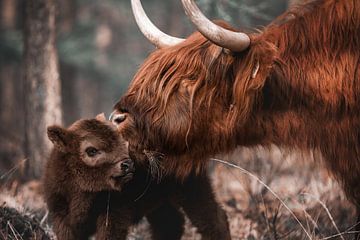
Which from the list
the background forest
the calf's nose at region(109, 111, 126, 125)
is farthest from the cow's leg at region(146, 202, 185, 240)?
the calf's nose at region(109, 111, 126, 125)

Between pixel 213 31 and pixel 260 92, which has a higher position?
pixel 213 31

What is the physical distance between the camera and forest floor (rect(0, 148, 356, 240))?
7035 millimetres

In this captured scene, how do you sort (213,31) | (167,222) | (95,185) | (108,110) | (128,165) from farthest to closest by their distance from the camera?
(108,110) < (167,222) < (95,185) < (128,165) < (213,31)

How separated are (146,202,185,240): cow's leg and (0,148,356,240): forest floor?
0.41 metres

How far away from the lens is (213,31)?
5578mm

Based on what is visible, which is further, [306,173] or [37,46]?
[37,46]

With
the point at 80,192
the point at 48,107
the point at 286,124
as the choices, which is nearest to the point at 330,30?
the point at 286,124

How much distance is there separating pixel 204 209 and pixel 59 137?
128 centimetres

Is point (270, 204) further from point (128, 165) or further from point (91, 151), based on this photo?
point (128, 165)

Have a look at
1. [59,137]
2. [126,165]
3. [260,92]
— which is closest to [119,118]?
[126,165]

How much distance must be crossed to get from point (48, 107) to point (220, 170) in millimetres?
2936

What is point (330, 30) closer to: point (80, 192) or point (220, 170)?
point (80, 192)

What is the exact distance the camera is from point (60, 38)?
17891 mm

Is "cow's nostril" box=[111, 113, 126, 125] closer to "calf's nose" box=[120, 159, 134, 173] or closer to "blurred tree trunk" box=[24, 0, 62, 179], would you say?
"calf's nose" box=[120, 159, 134, 173]
